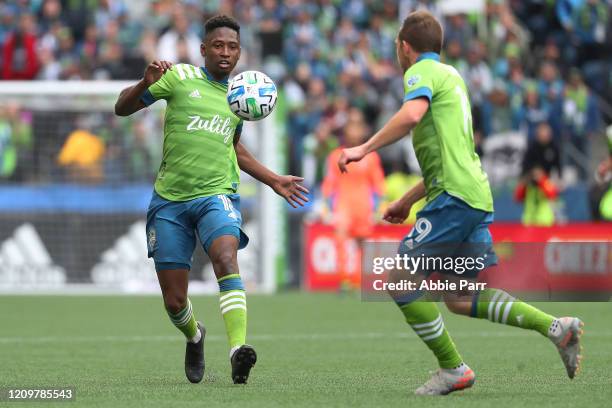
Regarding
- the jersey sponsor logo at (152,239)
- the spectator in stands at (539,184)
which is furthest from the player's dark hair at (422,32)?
the spectator in stands at (539,184)

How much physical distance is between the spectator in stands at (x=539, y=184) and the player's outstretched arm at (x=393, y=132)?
498 inches

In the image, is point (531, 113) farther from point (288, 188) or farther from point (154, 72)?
point (154, 72)

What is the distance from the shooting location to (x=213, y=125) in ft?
27.6

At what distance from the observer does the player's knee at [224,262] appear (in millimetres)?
A: 8055

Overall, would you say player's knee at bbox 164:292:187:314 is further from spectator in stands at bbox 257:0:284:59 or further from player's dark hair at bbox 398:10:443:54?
spectator in stands at bbox 257:0:284:59

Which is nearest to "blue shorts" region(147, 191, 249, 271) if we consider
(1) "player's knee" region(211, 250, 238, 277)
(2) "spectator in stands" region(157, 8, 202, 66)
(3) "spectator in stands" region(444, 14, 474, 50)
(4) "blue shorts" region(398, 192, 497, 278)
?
(1) "player's knee" region(211, 250, 238, 277)

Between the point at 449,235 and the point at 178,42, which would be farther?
the point at 178,42

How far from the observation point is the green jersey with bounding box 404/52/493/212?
7.26 meters

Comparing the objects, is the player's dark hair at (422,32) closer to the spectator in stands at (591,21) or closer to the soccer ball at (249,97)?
the soccer ball at (249,97)

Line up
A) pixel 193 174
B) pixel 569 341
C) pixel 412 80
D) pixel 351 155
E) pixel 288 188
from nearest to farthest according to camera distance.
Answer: pixel 351 155
pixel 569 341
pixel 412 80
pixel 193 174
pixel 288 188

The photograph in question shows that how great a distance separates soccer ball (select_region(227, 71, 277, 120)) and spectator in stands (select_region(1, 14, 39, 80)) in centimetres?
1328

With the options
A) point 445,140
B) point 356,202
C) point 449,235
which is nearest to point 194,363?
point 449,235

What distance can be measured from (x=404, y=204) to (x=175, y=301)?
1.70 metres

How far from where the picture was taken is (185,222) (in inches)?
330
